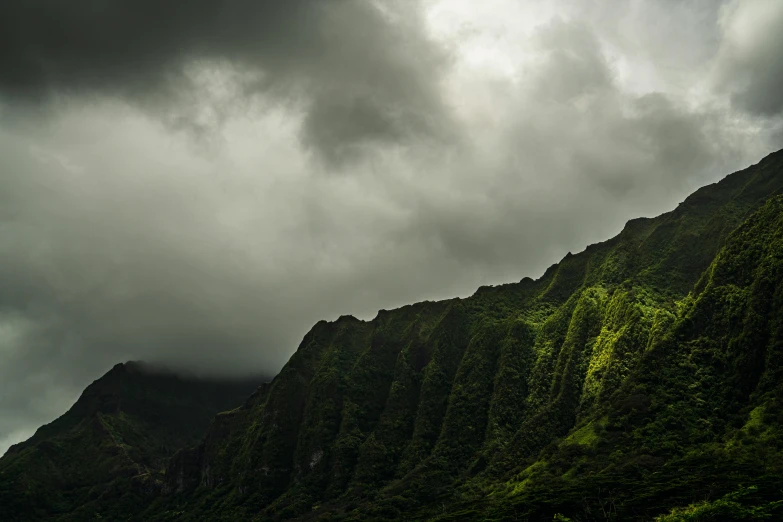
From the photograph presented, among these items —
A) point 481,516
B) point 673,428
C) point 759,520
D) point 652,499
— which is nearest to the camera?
point 759,520

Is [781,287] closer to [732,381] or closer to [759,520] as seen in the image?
[732,381]

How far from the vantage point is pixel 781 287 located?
195 metres

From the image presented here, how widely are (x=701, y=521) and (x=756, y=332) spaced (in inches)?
3833

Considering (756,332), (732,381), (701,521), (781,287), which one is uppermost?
(781,287)

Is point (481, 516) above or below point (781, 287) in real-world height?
below

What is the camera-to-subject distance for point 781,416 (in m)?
163

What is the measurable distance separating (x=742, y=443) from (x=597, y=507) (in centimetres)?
4968

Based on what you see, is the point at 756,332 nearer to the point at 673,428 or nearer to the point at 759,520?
the point at 673,428

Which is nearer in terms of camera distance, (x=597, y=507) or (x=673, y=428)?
(x=597, y=507)

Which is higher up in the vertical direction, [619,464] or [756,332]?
[756,332]

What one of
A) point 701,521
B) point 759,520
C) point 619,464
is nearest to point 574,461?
point 619,464

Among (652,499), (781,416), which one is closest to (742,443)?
(781,416)

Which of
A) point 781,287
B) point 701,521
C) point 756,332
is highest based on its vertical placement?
point 781,287

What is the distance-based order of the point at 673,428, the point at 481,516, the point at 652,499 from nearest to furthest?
the point at 652,499
the point at 481,516
the point at 673,428
